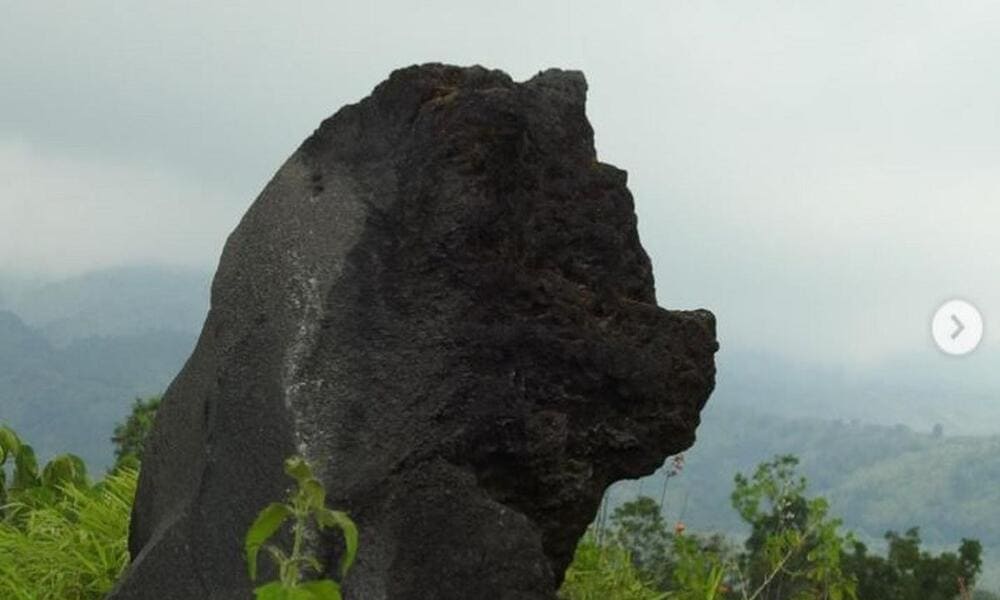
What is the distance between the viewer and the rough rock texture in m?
4.64

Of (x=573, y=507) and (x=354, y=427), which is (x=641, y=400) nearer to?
(x=573, y=507)

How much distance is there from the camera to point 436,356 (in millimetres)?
4746

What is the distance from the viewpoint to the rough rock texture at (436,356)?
183 inches

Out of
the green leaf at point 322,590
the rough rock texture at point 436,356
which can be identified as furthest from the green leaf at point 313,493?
the rough rock texture at point 436,356

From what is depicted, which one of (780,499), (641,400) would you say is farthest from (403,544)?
(780,499)

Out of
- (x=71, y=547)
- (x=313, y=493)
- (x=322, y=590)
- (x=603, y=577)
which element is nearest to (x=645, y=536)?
(x=603, y=577)

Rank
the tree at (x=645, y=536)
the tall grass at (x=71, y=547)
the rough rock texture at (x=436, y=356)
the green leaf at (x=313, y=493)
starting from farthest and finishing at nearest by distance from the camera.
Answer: the tree at (x=645, y=536) < the tall grass at (x=71, y=547) < the rough rock texture at (x=436, y=356) < the green leaf at (x=313, y=493)

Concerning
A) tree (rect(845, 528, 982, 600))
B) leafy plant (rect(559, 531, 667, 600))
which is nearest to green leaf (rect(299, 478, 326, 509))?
leafy plant (rect(559, 531, 667, 600))

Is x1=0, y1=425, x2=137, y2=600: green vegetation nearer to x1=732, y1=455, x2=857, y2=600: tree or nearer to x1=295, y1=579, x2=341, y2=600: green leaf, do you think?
x1=732, y1=455, x2=857, y2=600: tree

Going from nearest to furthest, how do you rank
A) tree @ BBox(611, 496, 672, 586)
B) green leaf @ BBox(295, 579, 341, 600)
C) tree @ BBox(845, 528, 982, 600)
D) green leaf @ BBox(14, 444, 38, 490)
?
green leaf @ BBox(295, 579, 341, 600) → tree @ BBox(611, 496, 672, 586) → green leaf @ BBox(14, 444, 38, 490) → tree @ BBox(845, 528, 982, 600)

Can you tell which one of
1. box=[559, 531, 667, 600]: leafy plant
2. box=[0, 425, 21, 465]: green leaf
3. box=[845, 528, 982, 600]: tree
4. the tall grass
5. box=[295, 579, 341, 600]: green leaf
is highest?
box=[845, 528, 982, 600]: tree

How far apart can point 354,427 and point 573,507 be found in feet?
2.76

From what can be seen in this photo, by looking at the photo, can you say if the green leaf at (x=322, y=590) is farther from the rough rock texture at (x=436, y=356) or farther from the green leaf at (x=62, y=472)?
the green leaf at (x=62, y=472)

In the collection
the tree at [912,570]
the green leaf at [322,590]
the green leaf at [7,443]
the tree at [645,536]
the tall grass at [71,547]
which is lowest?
the tall grass at [71,547]
